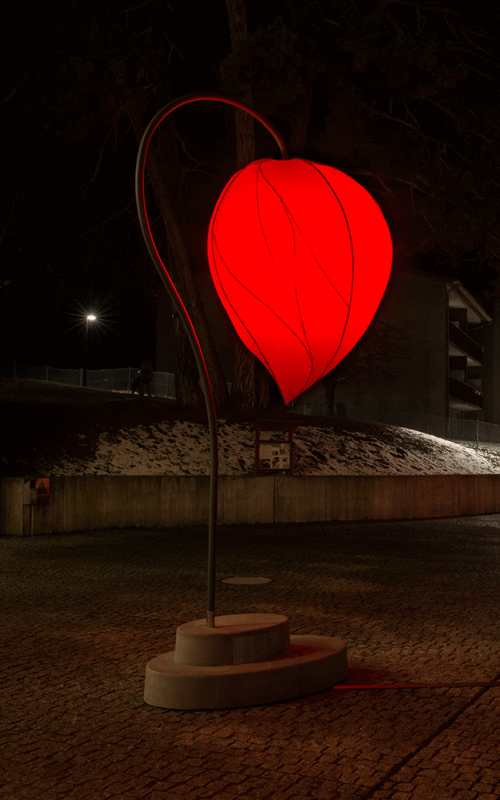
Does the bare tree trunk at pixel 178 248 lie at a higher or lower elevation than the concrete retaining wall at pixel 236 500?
higher

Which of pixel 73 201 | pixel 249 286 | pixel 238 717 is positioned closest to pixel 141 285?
pixel 73 201

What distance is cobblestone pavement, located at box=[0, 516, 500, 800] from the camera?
3717mm

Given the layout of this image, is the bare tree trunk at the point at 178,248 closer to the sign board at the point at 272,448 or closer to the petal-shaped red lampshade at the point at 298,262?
the sign board at the point at 272,448

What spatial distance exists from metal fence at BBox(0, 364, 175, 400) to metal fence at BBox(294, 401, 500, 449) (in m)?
7.82

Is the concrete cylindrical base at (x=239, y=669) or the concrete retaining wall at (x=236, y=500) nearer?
the concrete cylindrical base at (x=239, y=669)

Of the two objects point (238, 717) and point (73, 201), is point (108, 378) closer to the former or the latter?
point (73, 201)

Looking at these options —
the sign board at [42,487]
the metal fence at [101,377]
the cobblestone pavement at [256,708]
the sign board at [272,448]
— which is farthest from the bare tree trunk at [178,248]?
the metal fence at [101,377]

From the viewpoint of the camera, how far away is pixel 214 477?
17.9 feet

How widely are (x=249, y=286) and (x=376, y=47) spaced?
44.3 feet

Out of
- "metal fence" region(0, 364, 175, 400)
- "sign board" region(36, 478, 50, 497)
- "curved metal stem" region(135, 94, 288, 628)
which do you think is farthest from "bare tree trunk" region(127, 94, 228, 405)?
"metal fence" region(0, 364, 175, 400)

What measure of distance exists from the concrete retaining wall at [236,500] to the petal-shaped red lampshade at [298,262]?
9120mm

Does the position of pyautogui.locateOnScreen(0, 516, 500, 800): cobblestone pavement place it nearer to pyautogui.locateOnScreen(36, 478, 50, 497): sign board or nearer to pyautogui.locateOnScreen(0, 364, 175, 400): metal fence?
pyautogui.locateOnScreen(36, 478, 50, 497): sign board

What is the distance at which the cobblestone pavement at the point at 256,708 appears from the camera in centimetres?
372

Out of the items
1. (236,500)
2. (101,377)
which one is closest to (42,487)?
(236,500)
